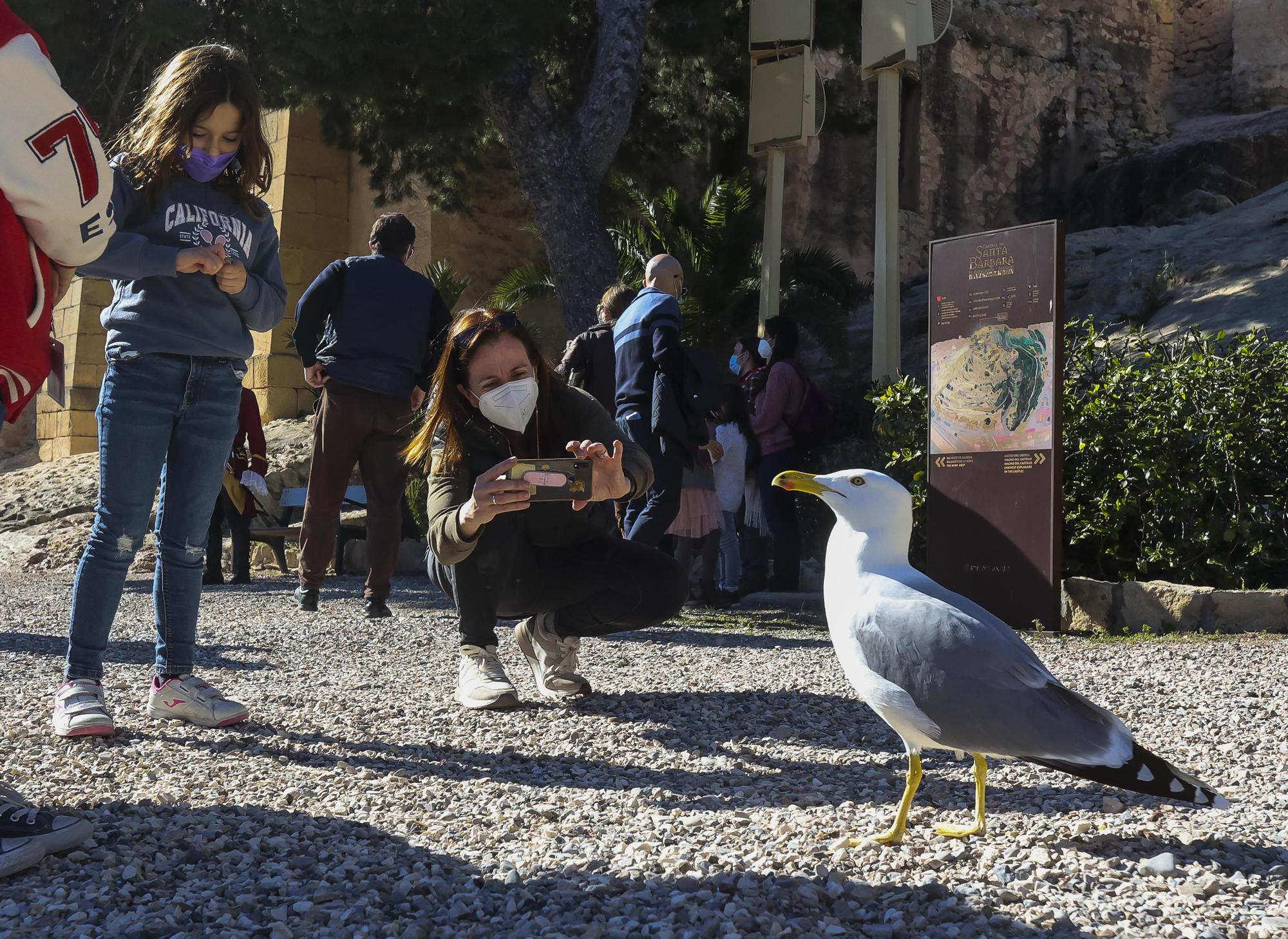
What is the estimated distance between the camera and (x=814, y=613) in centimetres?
651

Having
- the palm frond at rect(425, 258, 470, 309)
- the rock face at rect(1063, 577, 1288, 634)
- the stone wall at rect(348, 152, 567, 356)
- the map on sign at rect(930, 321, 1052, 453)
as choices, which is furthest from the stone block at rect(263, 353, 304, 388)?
the rock face at rect(1063, 577, 1288, 634)

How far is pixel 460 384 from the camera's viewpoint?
11.0ft

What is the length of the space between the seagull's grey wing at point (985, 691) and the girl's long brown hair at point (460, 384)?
1.50 m

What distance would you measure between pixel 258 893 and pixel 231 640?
3.70 metres

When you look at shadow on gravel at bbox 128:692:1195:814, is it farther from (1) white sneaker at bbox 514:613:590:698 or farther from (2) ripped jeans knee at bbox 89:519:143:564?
(2) ripped jeans knee at bbox 89:519:143:564

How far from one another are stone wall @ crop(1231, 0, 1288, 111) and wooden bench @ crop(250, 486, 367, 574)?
53.6ft

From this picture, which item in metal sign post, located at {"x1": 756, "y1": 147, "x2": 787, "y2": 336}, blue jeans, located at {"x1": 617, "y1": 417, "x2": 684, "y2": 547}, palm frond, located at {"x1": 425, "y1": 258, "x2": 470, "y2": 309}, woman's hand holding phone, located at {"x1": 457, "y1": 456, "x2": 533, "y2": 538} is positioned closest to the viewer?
woman's hand holding phone, located at {"x1": 457, "y1": 456, "x2": 533, "y2": 538}

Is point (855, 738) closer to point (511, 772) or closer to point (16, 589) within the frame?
point (511, 772)

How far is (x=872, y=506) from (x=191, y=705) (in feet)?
6.47

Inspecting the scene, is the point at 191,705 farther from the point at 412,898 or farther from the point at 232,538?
the point at 232,538

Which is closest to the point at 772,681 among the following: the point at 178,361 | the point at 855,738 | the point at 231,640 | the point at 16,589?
the point at 855,738

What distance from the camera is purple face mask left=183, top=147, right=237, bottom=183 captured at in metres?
3.05

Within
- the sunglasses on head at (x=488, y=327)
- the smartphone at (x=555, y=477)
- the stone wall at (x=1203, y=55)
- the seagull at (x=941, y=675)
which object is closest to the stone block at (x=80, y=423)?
the sunglasses on head at (x=488, y=327)

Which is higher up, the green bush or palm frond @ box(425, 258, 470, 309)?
palm frond @ box(425, 258, 470, 309)
